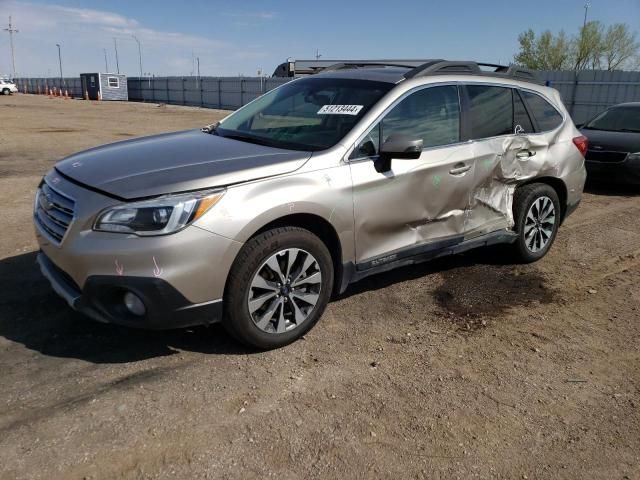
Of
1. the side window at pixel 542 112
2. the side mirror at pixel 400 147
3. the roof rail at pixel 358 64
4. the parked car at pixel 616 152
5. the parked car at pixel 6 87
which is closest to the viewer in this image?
the side mirror at pixel 400 147

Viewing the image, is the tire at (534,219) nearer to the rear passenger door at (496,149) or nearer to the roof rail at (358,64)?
the rear passenger door at (496,149)

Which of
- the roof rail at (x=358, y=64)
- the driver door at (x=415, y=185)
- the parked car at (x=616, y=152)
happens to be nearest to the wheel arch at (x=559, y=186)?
the driver door at (x=415, y=185)

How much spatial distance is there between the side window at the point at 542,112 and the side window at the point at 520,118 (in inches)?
4.0

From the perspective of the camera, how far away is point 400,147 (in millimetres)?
3643

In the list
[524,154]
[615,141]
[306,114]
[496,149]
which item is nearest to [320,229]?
[306,114]

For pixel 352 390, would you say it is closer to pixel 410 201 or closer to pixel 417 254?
pixel 417 254

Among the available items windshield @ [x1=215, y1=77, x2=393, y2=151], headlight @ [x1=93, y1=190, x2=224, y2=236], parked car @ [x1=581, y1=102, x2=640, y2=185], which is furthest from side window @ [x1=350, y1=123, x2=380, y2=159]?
parked car @ [x1=581, y1=102, x2=640, y2=185]

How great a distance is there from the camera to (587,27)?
51.8 meters

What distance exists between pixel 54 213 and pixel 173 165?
0.79 meters

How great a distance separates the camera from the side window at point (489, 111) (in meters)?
4.54

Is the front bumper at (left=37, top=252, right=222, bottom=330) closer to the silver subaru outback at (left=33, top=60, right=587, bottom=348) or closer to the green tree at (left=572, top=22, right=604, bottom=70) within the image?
the silver subaru outback at (left=33, top=60, right=587, bottom=348)

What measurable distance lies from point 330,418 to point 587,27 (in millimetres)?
58776

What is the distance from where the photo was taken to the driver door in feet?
12.4

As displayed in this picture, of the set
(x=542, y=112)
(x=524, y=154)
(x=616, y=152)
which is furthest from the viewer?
(x=616, y=152)
